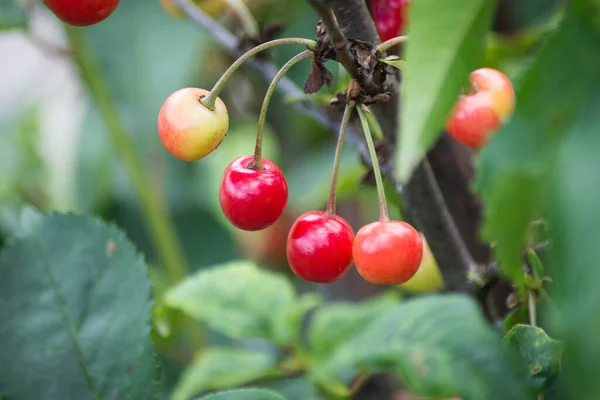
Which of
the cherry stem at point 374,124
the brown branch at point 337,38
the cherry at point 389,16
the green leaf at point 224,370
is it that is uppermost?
the cherry at point 389,16

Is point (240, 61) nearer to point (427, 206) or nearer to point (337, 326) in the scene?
point (427, 206)

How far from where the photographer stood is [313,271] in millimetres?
455

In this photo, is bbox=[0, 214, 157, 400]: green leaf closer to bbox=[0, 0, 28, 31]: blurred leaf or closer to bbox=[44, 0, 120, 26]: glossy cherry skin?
bbox=[44, 0, 120, 26]: glossy cherry skin

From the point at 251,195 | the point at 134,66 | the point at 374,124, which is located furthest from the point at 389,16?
the point at 134,66

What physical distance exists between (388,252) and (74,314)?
24cm

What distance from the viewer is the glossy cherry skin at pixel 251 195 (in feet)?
1.47

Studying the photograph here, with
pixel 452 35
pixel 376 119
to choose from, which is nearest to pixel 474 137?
pixel 376 119

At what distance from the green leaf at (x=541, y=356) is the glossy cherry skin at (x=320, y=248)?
0.13 m

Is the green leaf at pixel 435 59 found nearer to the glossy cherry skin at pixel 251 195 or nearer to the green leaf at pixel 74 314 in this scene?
the glossy cherry skin at pixel 251 195

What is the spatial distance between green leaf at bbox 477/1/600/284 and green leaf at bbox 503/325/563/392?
4.7 inches

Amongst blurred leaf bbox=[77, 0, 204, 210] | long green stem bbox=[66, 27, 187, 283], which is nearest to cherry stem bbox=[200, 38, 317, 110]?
long green stem bbox=[66, 27, 187, 283]

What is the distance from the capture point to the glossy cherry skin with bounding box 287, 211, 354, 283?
45 cm

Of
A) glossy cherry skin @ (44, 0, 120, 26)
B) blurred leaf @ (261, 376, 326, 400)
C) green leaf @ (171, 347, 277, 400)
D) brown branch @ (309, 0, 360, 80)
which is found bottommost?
blurred leaf @ (261, 376, 326, 400)

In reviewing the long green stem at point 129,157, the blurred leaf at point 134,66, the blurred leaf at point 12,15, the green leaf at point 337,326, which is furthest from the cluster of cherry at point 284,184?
the blurred leaf at point 134,66
